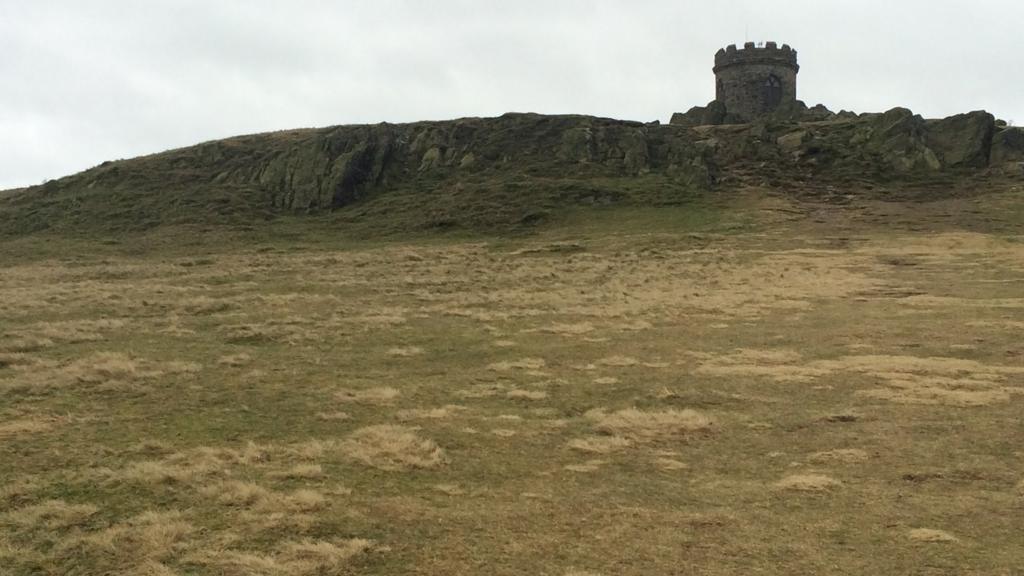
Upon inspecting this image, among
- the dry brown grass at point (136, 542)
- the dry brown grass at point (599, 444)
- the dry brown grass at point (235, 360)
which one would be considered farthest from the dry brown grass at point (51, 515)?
the dry brown grass at point (235, 360)

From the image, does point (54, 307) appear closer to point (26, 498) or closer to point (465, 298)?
point (465, 298)

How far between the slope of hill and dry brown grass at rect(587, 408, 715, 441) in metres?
32.7

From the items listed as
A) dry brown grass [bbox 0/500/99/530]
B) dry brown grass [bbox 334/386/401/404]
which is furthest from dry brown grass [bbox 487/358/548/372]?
dry brown grass [bbox 0/500/99/530]

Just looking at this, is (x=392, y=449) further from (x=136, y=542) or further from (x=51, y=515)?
(x=51, y=515)

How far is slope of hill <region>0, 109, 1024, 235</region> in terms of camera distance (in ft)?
159

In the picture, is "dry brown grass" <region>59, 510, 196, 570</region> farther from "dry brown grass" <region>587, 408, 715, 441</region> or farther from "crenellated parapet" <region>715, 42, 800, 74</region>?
"crenellated parapet" <region>715, 42, 800, 74</region>

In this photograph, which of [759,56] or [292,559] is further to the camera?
[759,56]

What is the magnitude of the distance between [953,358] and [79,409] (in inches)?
688

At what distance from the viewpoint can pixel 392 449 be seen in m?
10.9

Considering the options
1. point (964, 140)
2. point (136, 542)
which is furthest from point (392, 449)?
point (964, 140)

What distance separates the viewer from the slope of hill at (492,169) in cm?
4850

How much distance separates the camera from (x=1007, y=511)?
8.69 meters

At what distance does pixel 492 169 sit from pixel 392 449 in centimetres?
4514

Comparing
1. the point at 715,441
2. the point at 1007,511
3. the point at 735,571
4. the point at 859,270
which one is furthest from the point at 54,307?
the point at 859,270
